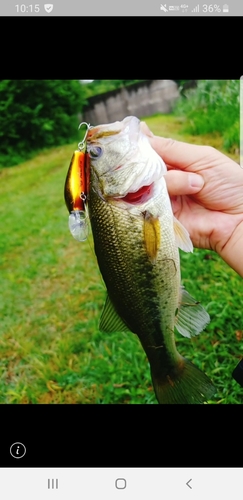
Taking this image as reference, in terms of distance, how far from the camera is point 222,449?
1.38m

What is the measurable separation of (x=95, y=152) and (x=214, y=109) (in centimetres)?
293

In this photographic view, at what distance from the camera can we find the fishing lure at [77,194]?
0.86 m

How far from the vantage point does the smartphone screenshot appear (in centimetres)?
95

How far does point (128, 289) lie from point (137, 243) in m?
0.12

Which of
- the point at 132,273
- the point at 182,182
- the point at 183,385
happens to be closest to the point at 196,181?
the point at 182,182

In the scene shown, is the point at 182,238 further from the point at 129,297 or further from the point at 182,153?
the point at 182,153

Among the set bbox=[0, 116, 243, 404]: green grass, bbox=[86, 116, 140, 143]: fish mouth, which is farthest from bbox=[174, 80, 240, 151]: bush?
bbox=[86, 116, 140, 143]: fish mouth

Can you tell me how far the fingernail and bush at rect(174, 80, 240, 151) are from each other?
5.98 ft

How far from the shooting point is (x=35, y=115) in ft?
17.9
